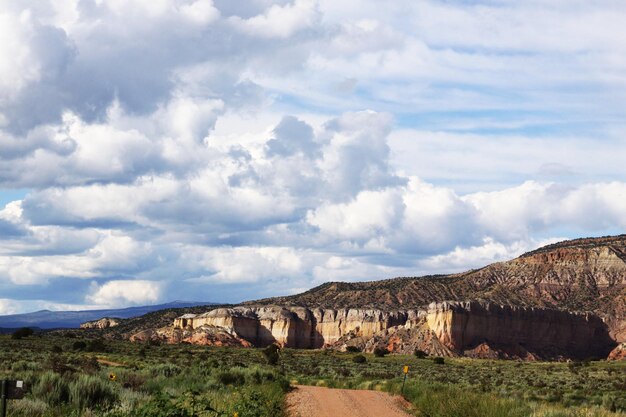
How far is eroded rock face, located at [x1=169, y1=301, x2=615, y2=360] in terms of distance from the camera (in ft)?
372

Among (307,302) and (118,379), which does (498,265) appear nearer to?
(307,302)

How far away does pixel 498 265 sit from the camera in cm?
15562

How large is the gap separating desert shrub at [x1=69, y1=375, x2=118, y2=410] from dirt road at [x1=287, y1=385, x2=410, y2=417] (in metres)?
4.92

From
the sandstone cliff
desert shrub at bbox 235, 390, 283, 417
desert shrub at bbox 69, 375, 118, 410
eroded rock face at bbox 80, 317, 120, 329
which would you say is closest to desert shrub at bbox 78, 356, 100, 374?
desert shrub at bbox 69, 375, 118, 410

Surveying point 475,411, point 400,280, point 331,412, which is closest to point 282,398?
point 331,412

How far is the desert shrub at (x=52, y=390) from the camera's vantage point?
1678 centimetres

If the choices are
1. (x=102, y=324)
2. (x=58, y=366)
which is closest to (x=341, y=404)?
(x=58, y=366)

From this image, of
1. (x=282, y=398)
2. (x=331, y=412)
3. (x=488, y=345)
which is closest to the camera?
(x=331, y=412)

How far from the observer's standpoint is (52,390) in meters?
17.4

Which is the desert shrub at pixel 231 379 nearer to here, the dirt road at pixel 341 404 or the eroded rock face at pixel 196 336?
the dirt road at pixel 341 404

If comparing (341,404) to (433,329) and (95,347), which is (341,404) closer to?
(95,347)

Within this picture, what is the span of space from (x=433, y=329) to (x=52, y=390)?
100925 mm

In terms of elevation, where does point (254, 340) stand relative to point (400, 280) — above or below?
below

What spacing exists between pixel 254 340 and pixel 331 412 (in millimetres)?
102888
